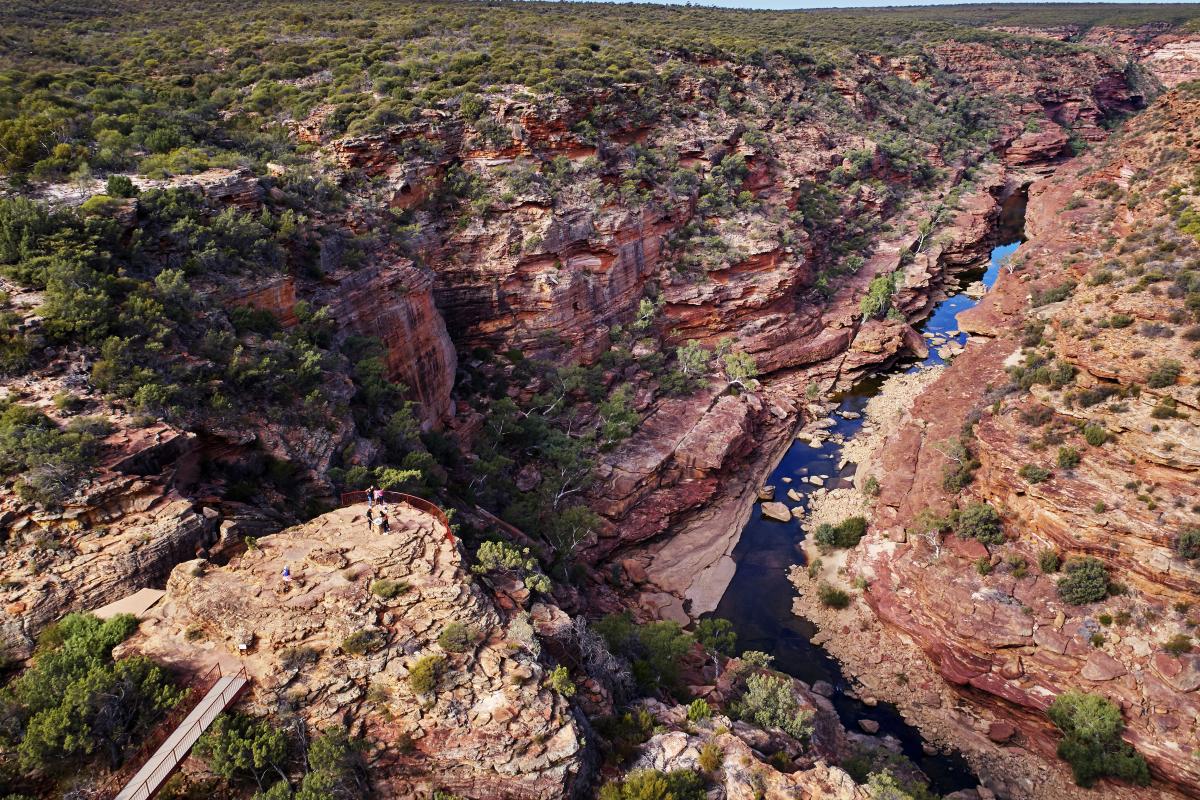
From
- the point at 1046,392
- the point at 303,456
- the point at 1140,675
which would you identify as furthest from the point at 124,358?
the point at 1046,392

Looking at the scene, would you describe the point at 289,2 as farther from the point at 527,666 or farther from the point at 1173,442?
the point at 1173,442

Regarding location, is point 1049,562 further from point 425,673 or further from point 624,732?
point 425,673

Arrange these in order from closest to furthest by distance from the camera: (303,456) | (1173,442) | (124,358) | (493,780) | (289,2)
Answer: (493,780) → (124,358) → (303,456) → (1173,442) → (289,2)

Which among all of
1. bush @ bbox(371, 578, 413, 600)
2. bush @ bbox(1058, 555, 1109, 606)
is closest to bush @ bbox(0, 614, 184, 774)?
bush @ bbox(371, 578, 413, 600)

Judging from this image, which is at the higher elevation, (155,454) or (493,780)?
(155,454)

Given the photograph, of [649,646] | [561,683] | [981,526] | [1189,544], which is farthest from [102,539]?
[1189,544]

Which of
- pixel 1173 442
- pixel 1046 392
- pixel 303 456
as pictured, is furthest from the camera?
pixel 1046 392

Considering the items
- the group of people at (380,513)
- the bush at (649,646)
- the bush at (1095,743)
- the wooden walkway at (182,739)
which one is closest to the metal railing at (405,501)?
the group of people at (380,513)
